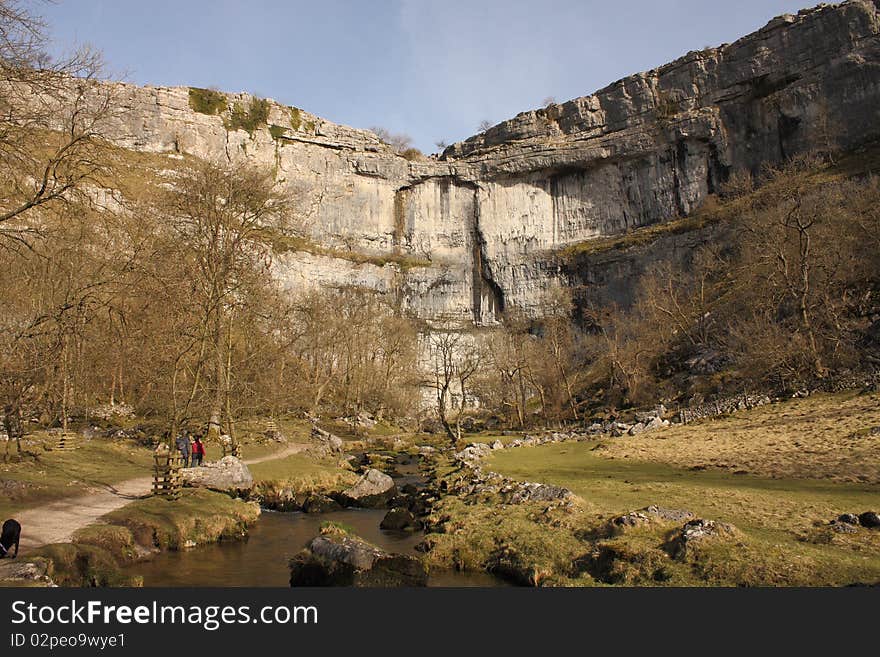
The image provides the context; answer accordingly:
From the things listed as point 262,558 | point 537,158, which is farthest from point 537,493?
point 537,158

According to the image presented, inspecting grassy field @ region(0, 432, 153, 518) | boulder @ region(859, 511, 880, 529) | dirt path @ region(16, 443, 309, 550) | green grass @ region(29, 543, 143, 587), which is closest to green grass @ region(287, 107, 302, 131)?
grassy field @ region(0, 432, 153, 518)

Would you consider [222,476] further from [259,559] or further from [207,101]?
[207,101]

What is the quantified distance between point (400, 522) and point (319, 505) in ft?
12.1

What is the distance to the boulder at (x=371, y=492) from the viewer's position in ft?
59.2

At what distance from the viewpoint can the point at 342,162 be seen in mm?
83562

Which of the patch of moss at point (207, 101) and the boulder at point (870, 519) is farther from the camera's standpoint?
the patch of moss at point (207, 101)

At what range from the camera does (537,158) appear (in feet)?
267

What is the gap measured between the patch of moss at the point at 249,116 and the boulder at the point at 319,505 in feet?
238

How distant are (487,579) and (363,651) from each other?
545 cm

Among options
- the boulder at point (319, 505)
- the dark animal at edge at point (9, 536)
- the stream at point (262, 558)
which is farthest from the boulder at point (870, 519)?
the dark animal at edge at point (9, 536)

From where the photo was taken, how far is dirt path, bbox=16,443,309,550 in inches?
404

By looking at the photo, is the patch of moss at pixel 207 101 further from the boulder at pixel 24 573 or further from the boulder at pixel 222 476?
the boulder at pixel 24 573

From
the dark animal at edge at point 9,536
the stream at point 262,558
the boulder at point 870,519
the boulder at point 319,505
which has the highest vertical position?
the dark animal at edge at point 9,536

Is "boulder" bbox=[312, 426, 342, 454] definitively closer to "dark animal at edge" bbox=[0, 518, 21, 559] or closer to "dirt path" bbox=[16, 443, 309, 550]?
"dirt path" bbox=[16, 443, 309, 550]
